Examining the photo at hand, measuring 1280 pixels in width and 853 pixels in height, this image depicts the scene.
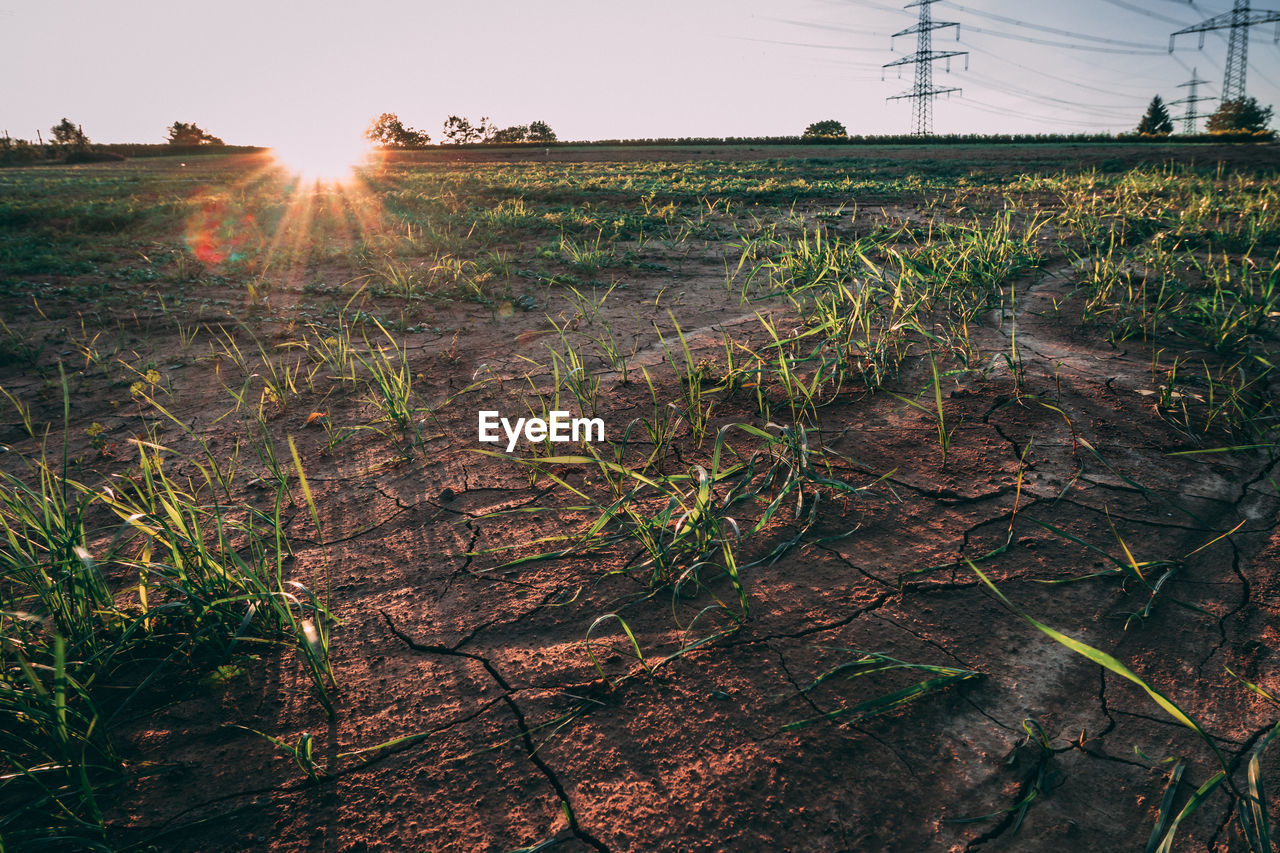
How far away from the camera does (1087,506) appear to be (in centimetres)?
164

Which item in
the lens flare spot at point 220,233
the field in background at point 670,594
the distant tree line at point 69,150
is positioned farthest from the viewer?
the distant tree line at point 69,150

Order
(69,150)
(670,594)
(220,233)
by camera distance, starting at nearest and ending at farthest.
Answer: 1. (670,594)
2. (220,233)
3. (69,150)

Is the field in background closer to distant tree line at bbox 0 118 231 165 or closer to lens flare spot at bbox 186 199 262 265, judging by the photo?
lens flare spot at bbox 186 199 262 265

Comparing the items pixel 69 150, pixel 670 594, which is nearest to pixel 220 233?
pixel 670 594

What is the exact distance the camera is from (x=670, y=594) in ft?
4.74

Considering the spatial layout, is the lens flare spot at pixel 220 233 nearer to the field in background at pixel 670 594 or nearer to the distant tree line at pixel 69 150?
the field in background at pixel 670 594

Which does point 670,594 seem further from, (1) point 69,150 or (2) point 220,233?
(1) point 69,150

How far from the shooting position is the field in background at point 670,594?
39.4 inches

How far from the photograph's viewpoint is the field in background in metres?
1.00

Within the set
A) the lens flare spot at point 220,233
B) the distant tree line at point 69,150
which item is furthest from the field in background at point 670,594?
the distant tree line at point 69,150

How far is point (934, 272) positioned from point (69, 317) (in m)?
5.02

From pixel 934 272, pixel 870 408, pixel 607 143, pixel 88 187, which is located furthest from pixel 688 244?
pixel 607 143

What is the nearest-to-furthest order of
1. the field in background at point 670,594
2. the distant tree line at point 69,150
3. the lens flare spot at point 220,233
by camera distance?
the field in background at point 670,594 < the lens flare spot at point 220,233 < the distant tree line at point 69,150

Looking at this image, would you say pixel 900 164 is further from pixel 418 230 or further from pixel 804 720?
pixel 804 720
